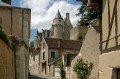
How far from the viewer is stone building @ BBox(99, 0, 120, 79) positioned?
7.94 meters

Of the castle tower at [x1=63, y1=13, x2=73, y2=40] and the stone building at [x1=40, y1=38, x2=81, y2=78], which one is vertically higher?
the castle tower at [x1=63, y1=13, x2=73, y2=40]

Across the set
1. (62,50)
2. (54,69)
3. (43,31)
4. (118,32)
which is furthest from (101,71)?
(43,31)

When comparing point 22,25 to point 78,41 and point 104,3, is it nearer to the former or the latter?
point 104,3

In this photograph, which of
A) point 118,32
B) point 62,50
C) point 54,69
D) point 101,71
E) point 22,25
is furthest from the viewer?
point 62,50

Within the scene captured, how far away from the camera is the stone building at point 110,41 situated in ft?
26.1

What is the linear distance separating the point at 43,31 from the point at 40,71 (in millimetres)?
29611

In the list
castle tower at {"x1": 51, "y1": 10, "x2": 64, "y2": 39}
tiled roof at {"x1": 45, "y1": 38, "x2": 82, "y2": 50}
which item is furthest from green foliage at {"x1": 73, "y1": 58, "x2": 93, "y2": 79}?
castle tower at {"x1": 51, "y1": 10, "x2": 64, "y2": 39}

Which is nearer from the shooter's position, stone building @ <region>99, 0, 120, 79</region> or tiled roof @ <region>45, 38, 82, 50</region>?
stone building @ <region>99, 0, 120, 79</region>

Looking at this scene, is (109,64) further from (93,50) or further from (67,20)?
(67,20)

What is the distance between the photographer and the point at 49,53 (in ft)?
184

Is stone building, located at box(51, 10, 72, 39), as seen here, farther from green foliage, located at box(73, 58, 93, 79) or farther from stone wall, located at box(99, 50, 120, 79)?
stone wall, located at box(99, 50, 120, 79)

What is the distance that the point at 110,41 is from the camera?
27.6 ft

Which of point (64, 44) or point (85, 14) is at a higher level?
point (85, 14)

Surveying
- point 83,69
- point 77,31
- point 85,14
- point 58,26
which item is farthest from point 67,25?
point 83,69
